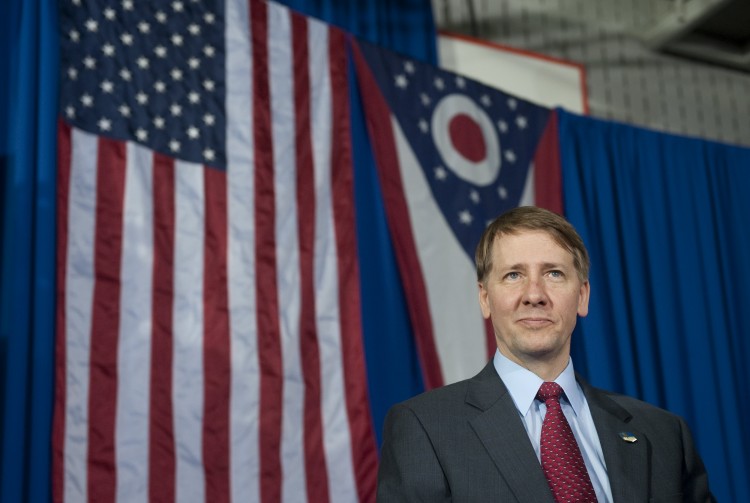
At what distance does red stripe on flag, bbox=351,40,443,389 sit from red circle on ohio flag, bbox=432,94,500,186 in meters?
0.35

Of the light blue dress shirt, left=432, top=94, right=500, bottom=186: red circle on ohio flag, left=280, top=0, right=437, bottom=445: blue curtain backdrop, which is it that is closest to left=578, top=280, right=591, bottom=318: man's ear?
the light blue dress shirt

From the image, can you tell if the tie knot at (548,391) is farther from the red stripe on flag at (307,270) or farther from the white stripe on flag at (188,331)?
the red stripe on flag at (307,270)

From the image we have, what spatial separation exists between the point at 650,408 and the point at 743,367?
4.22 m

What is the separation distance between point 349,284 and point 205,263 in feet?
2.35

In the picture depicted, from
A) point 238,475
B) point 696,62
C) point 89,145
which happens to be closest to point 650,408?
point 238,475

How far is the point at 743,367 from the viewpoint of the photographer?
5.31 meters

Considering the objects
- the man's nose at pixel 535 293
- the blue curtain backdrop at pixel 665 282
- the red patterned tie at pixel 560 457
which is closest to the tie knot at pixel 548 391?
the red patterned tie at pixel 560 457

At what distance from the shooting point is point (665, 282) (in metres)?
5.12

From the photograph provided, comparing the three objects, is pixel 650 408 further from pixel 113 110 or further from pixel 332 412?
pixel 113 110

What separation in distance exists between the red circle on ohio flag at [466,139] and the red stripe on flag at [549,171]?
13.2 inches

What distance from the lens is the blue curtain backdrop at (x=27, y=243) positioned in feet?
9.30

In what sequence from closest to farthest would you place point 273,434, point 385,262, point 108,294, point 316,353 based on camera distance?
point 108,294 → point 273,434 → point 316,353 → point 385,262

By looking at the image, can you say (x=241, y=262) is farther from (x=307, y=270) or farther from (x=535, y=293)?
(x=535, y=293)

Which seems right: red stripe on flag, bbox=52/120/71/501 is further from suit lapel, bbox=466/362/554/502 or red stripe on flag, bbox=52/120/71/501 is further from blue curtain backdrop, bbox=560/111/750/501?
blue curtain backdrop, bbox=560/111/750/501
